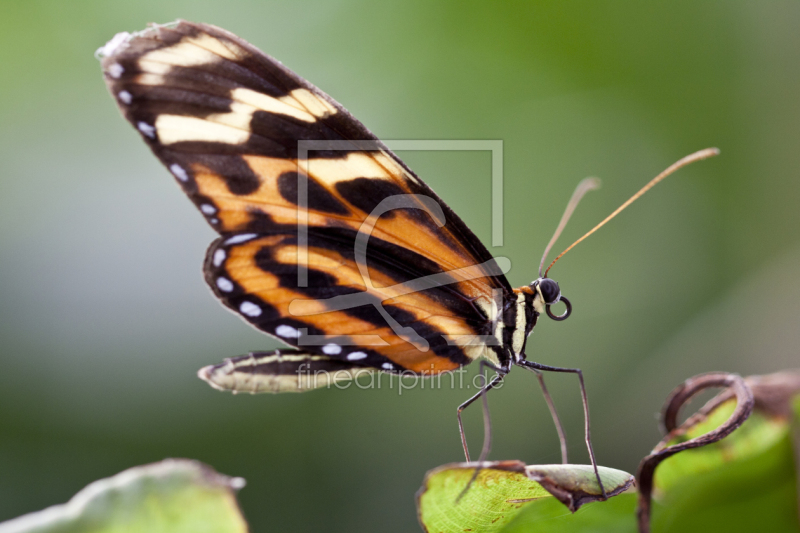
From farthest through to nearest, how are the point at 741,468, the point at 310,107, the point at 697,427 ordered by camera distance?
the point at 310,107 → the point at 697,427 → the point at 741,468

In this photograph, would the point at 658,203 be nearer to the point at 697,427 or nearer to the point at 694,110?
the point at 694,110

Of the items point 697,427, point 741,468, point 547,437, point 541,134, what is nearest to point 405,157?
point 541,134

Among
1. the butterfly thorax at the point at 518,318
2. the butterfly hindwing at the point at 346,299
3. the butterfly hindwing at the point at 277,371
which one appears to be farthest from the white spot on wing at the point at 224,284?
the butterfly thorax at the point at 518,318

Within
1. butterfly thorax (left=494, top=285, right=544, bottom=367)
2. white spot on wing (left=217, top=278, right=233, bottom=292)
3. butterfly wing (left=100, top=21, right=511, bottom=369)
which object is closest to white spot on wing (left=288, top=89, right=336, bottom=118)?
butterfly wing (left=100, top=21, right=511, bottom=369)

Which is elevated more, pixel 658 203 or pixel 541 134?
pixel 541 134

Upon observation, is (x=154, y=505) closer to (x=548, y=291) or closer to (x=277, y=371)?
(x=277, y=371)

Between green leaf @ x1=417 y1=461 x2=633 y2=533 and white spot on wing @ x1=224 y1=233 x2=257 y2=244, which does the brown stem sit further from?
white spot on wing @ x1=224 y1=233 x2=257 y2=244
